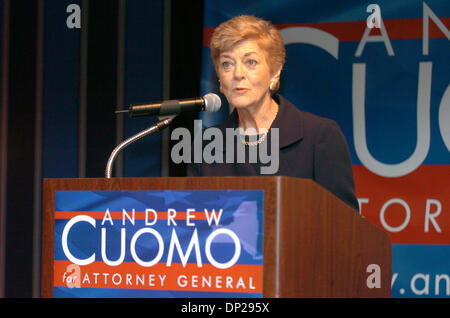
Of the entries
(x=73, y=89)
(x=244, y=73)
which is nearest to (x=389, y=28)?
(x=244, y=73)

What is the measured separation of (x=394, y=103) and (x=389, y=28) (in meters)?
0.37

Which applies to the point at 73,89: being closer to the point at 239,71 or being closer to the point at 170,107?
the point at 239,71

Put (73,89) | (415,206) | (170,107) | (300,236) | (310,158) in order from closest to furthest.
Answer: (300,236) → (170,107) → (310,158) → (415,206) → (73,89)

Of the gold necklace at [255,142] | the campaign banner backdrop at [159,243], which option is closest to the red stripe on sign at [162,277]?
the campaign banner backdrop at [159,243]

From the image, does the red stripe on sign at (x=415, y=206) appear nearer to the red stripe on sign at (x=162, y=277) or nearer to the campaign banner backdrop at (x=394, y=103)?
the campaign banner backdrop at (x=394, y=103)

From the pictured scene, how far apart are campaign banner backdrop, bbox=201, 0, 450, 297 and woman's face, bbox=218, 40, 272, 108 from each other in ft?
2.80

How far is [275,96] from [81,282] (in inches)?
46.3

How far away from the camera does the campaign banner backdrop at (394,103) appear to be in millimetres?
3080

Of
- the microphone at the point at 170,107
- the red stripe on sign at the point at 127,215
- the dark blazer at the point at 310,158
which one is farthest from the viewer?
the dark blazer at the point at 310,158

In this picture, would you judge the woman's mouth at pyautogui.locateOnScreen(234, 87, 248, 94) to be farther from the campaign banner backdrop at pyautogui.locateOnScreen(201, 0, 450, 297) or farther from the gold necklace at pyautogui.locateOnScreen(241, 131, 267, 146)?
the campaign banner backdrop at pyautogui.locateOnScreen(201, 0, 450, 297)

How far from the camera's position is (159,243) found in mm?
1656

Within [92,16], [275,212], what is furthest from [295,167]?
[92,16]

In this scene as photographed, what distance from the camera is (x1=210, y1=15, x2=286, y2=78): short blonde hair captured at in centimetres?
241

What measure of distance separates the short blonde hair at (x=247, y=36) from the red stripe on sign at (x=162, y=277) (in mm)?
1048
